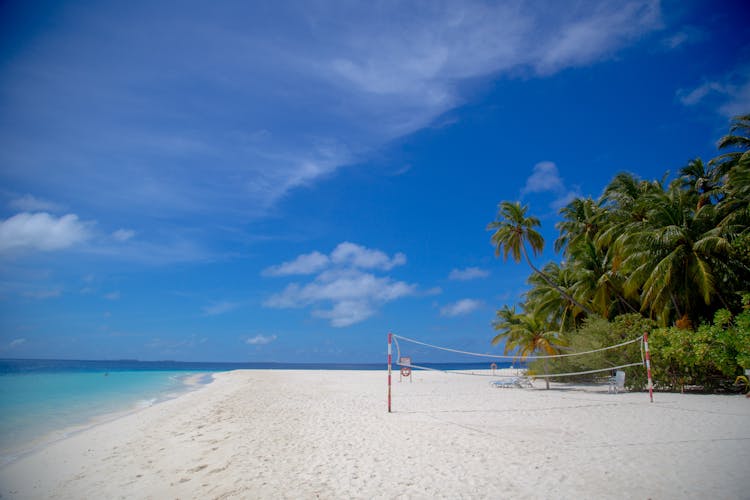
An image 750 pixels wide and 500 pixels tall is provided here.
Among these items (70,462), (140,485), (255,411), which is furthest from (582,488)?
(255,411)

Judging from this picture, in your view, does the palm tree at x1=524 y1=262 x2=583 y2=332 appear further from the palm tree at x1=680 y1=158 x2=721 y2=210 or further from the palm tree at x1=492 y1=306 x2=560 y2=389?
the palm tree at x1=680 y1=158 x2=721 y2=210

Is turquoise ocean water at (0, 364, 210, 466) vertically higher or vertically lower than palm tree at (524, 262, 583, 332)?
lower

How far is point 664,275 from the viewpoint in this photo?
45.7 ft

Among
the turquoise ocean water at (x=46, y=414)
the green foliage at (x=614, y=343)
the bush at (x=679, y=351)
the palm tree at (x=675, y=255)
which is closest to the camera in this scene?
the turquoise ocean water at (x=46, y=414)

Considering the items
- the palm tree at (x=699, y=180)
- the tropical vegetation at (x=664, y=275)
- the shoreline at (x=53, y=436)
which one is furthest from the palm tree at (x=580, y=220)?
the shoreline at (x=53, y=436)

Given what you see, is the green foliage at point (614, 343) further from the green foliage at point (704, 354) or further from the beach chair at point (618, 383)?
the green foliage at point (704, 354)

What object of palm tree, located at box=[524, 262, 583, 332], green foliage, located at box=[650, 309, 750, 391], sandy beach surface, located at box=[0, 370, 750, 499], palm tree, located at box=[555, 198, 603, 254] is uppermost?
palm tree, located at box=[555, 198, 603, 254]

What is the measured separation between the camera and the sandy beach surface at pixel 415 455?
4.71 meters

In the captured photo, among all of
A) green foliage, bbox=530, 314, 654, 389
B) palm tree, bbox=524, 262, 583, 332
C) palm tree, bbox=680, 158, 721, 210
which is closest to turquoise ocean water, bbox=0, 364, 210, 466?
green foliage, bbox=530, 314, 654, 389

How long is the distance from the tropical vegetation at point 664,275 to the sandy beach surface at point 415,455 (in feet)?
7.06

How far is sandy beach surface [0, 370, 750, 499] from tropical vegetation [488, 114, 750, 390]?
2153 millimetres

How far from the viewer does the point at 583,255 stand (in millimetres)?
20344

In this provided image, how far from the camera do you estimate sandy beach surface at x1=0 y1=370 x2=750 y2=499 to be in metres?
4.71

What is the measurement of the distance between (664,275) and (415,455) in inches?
495
